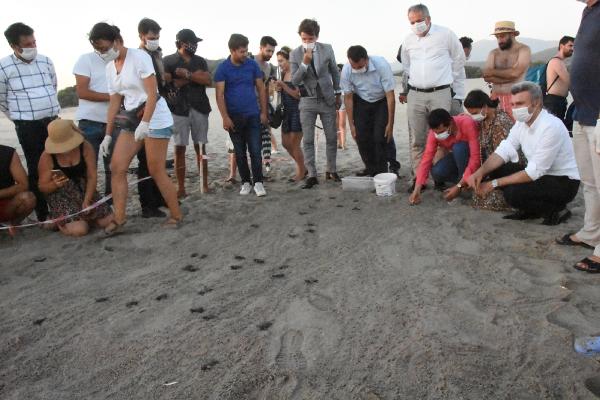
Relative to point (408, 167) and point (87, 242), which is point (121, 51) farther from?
point (408, 167)

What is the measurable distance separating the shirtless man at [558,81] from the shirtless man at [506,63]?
0.35 m

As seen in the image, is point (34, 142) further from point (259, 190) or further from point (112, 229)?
point (259, 190)

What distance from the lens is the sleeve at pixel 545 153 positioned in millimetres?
3576

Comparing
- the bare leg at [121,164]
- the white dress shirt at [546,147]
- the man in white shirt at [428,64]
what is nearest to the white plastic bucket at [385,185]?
the man in white shirt at [428,64]

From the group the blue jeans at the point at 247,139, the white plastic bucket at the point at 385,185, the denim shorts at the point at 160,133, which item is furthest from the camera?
the blue jeans at the point at 247,139

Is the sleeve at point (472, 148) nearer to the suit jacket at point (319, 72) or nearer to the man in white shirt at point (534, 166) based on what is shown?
the man in white shirt at point (534, 166)

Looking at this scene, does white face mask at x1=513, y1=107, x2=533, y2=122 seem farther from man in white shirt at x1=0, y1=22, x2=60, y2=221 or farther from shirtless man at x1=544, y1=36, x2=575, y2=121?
man in white shirt at x1=0, y1=22, x2=60, y2=221

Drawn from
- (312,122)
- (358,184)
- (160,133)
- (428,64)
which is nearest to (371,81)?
(428,64)

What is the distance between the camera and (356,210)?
4602 millimetres

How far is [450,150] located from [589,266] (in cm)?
207

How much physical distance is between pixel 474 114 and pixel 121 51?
2986mm

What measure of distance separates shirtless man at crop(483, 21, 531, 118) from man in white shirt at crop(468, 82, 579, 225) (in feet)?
3.93

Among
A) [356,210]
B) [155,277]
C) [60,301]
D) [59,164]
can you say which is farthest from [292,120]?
[60,301]

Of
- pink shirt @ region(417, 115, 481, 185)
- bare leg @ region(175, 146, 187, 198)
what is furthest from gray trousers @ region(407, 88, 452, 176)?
bare leg @ region(175, 146, 187, 198)
